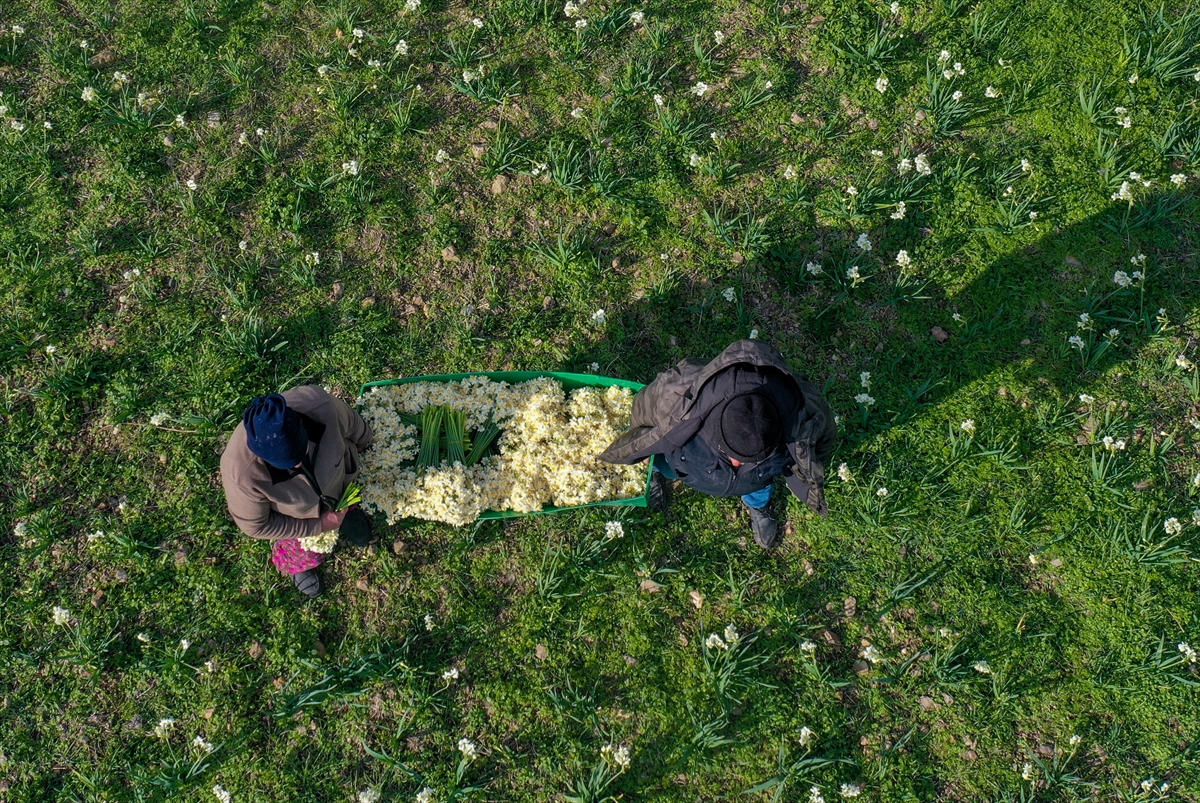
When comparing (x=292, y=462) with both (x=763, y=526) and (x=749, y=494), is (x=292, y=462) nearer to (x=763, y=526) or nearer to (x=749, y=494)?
(x=749, y=494)

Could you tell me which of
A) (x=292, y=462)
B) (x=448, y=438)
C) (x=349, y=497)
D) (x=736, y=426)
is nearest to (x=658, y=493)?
(x=448, y=438)

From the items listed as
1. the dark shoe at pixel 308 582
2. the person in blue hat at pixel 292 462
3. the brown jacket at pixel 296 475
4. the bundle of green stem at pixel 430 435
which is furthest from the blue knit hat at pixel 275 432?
the dark shoe at pixel 308 582

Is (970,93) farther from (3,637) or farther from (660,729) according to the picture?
(3,637)

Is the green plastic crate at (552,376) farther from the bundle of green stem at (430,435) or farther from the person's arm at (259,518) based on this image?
the person's arm at (259,518)

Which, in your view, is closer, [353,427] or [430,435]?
[353,427]

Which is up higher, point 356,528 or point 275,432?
point 275,432

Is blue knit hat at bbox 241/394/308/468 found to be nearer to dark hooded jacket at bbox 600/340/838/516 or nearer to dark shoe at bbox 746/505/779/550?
dark hooded jacket at bbox 600/340/838/516

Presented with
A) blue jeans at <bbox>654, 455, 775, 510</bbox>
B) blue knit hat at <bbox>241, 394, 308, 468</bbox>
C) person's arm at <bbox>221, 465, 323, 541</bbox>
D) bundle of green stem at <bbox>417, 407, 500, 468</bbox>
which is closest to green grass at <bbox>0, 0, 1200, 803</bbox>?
blue jeans at <bbox>654, 455, 775, 510</bbox>
